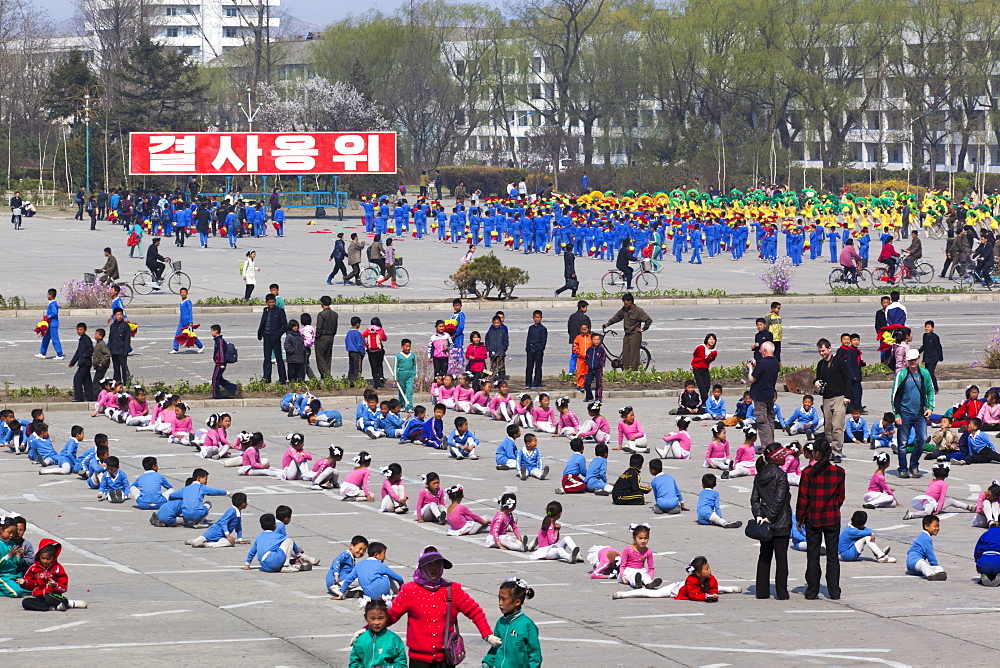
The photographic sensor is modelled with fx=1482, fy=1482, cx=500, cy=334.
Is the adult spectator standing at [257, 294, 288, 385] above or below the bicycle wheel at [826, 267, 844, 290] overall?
below

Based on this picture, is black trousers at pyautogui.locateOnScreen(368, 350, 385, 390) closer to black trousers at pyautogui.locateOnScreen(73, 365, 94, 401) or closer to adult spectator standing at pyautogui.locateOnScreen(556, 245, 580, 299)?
black trousers at pyautogui.locateOnScreen(73, 365, 94, 401)

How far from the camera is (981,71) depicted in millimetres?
89625

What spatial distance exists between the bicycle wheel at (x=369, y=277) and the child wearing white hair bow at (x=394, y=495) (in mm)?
25190

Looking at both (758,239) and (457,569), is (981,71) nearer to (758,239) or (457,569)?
(758,239)

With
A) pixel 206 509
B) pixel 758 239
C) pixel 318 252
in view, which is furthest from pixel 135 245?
pixel 206 509

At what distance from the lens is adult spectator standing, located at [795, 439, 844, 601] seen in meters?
12.4

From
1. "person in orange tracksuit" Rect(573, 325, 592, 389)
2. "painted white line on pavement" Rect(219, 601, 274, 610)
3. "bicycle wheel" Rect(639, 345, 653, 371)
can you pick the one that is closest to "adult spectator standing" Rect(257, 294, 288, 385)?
"person in orange tracksuit" Rect(573, 325, 592, 389)

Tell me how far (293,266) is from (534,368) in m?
23.0

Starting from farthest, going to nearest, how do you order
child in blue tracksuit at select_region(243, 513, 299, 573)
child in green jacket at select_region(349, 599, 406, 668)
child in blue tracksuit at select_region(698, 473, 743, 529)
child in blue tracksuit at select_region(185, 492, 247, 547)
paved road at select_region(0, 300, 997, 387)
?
paved road at select_region(0, 300, 997, 387) → child in blue tracksuit at select_region(698, 473, 743, 529) → child in blue tracksuit at select_region(185, 492, 247, 547) → child in blue tracksuit at select_region(243, 513, 299, 573) → child in green jacket at select_region(349, 599, 406, 668)

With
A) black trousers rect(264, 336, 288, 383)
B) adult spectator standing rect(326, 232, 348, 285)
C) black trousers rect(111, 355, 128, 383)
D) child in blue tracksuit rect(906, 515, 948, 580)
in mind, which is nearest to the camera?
child in blue tracksuit rect(906, 515, 948, 580)

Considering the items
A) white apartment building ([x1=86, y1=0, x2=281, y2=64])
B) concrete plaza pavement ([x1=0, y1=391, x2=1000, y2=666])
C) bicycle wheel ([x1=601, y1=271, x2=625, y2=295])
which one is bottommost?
concrete plaza pavement ([x1=0, y1=391, x2=1000, y2=666])

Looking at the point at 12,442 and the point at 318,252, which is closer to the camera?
the point at 12,442

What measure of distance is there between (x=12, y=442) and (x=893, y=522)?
11.4m

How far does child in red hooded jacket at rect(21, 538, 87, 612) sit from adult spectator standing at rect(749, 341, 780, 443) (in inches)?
387
